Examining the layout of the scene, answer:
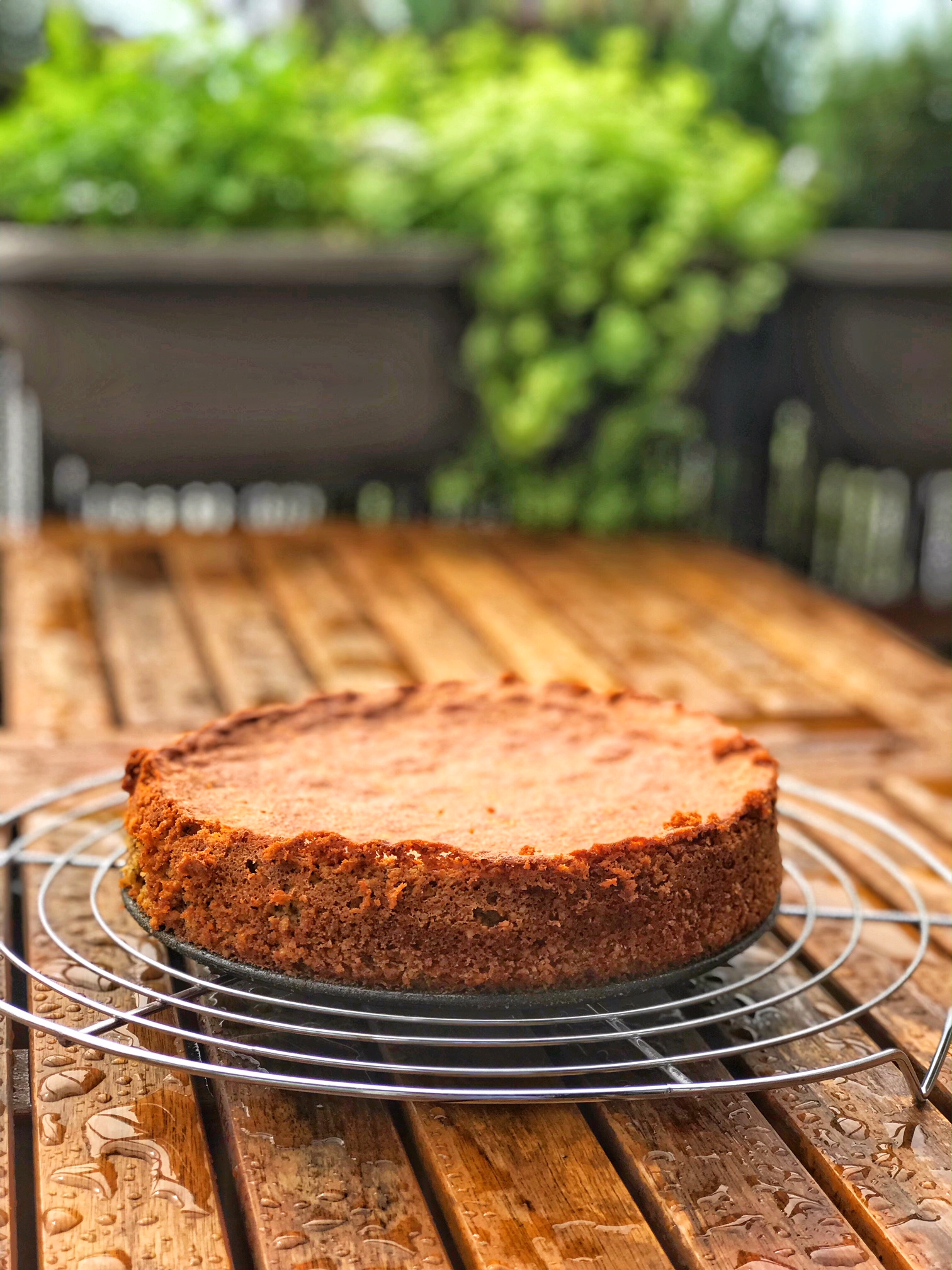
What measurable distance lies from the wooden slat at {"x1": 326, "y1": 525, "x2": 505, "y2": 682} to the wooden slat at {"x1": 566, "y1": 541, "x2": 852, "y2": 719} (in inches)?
13.7

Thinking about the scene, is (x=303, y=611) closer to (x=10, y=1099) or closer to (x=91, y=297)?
(x=91, y=297)

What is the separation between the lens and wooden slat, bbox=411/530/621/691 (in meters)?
2.37

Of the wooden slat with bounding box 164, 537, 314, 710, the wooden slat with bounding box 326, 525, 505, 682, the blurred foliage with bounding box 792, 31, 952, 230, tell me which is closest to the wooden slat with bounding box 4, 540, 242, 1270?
the wooden slat with bounding box 164, 537, 314, 710

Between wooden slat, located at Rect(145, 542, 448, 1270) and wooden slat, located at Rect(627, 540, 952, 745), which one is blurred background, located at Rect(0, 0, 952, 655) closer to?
wooden slat, located at Rect(627, 540, 952, 745)

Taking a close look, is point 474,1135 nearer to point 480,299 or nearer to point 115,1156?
point 115,1156

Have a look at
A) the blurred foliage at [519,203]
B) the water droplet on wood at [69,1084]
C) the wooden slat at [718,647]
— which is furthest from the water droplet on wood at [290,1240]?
the blurred foliage at [519,203]

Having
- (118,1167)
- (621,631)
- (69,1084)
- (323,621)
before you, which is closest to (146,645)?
(323,621)

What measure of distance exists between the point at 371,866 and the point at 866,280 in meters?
2.52

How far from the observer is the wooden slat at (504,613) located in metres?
2.37

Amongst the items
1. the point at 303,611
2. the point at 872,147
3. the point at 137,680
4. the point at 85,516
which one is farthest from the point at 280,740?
the point at 872,147

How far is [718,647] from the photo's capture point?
2.53 m

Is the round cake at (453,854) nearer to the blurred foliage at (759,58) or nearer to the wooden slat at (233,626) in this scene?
the wooden slat at (233,626)

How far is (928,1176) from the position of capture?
3.40 feet

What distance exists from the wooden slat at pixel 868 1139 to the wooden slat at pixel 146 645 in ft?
3.38
